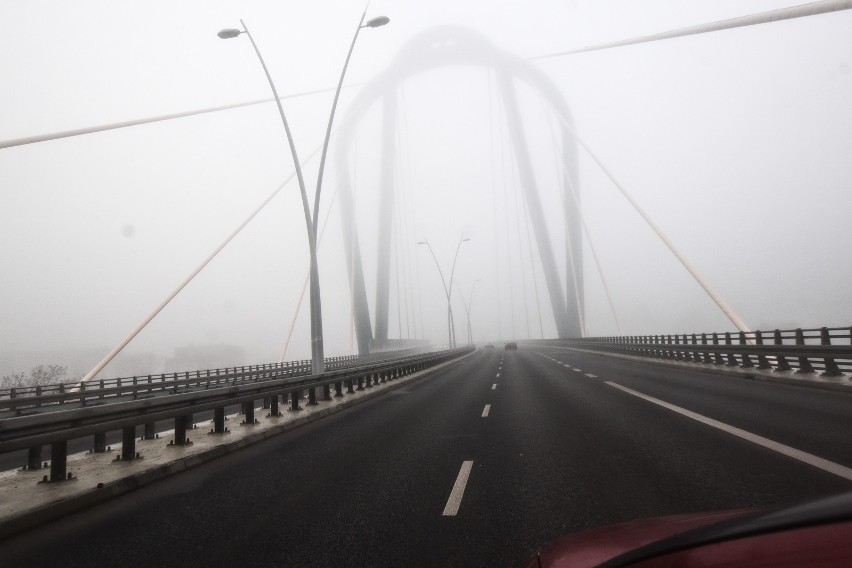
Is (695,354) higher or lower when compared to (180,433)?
lower

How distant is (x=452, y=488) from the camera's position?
5.79m

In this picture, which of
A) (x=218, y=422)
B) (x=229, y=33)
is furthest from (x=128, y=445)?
(x=229, y=33)

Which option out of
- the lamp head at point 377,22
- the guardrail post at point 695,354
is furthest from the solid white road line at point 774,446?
the lamp head at point 377,22

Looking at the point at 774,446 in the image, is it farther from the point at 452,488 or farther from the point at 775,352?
the point at 775,352

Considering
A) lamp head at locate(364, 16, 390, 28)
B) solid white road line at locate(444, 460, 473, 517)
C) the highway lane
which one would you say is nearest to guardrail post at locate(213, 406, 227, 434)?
solid white road line at locate(444, 460, 473, 517)

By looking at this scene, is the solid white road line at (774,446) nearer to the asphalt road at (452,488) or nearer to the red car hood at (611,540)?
the asphalt road at (452,488)

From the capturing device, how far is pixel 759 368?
16828 millimetres

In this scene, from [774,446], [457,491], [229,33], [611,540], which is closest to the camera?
[611,540]

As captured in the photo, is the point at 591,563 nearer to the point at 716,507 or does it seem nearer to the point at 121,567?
the point at 716,507

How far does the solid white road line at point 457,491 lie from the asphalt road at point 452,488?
22 millimetres

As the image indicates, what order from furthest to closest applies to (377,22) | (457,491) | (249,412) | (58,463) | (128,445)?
(377,22) < (249,412) < (128,445) < (58,463) < (457,491)

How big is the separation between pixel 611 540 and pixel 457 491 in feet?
11.5

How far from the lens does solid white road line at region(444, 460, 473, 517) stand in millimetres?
5016

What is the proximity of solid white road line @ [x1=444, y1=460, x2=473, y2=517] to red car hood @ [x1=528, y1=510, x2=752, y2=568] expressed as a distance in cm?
251
